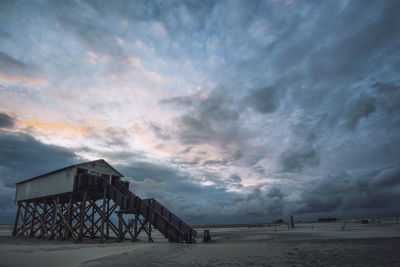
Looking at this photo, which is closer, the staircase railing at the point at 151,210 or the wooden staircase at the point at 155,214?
the wooden staircase at the point at 155,214

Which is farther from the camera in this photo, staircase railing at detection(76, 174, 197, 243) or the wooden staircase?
staircase railing at detection(76, 174, 197, 243)

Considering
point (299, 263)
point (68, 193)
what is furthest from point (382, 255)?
point (68, 193)

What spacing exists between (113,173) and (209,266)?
67.7 ft

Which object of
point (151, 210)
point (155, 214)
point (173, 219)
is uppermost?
point (151, 210)

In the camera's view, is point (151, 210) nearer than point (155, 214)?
No

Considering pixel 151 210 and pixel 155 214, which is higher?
pixel 151 210

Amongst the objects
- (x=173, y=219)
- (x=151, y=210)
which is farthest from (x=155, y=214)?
(x=173, y=219)

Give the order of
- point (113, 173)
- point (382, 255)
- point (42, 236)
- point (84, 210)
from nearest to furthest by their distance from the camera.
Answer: point (382, 255) → point (84, 210) → point (113, 173) → point (42, 236)

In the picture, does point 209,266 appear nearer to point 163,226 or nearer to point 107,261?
point 107,261

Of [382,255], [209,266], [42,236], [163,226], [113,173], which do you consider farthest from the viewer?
[42,236]

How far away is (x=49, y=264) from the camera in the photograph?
10047 millimetres

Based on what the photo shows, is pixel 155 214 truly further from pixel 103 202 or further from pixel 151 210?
pixel 103 202

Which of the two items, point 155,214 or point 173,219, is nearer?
point 155,214

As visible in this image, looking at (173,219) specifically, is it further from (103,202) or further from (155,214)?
(103,202)
